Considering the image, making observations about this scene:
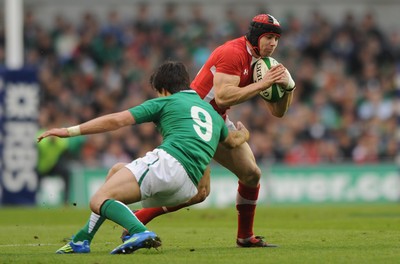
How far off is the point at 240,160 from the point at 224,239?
1.56 metres

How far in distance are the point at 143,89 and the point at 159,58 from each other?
1369mm

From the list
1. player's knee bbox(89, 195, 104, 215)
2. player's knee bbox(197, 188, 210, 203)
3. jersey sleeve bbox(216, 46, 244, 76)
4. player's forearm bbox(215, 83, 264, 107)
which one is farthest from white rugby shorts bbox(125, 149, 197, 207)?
jersey sleeve bbox(216, 46, 244, 76)

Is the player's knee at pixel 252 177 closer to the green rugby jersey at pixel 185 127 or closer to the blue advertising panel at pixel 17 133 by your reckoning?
the green rugby jersey at pixel 185 127

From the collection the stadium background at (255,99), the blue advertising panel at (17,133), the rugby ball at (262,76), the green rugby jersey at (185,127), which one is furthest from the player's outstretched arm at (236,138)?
the stadium background at (255,99)

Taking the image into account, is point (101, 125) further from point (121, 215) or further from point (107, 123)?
point (121, 215)

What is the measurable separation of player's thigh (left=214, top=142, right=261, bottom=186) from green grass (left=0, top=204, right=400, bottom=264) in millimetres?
781

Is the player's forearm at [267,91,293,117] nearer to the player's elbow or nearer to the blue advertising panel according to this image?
the player's elbow

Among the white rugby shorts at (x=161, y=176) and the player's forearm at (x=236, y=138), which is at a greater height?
the player's forearm at (x=236, y=138)

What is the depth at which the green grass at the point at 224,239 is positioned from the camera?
28.2ft

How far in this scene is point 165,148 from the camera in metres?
8.87

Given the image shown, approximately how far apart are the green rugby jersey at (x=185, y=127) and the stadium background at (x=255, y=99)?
523 inches

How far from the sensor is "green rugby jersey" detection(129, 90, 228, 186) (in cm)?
884

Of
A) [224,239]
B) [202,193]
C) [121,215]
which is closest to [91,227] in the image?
[121,215]

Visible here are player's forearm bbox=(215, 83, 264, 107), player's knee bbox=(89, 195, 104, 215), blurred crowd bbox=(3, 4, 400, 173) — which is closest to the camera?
player's knee bbox=(89, 195, 104, 215)
